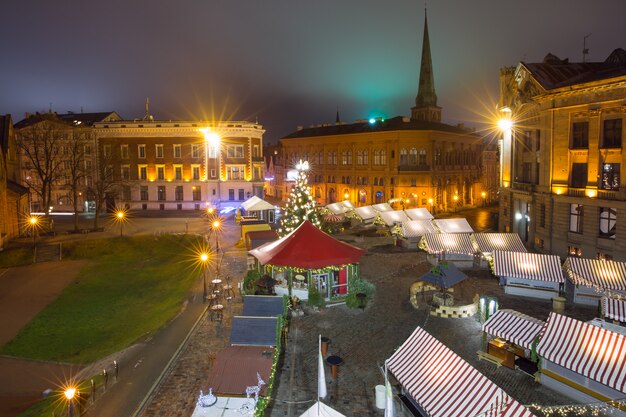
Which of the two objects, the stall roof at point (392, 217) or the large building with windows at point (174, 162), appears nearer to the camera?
the stall roof at point (392, 217)

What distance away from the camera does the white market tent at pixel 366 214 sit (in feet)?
154

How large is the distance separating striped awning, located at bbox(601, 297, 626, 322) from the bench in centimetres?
578

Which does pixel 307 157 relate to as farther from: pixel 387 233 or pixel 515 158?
pixel 515 158

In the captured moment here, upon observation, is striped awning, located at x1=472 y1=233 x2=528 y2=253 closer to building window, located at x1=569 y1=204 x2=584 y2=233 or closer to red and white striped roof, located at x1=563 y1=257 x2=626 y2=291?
building window, located at x1=569 y1=204 x2=584 y2=233

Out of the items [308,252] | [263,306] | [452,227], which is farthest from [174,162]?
[263,306]

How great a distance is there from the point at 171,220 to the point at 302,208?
1039 inches

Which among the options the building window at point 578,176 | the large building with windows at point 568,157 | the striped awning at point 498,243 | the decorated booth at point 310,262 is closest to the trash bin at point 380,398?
the decorated booth at point 310,262

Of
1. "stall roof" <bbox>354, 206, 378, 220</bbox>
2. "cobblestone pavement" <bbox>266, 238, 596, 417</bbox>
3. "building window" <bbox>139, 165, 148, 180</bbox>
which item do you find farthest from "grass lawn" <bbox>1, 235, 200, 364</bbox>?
"building window" <bbox>139, 165, 148, 180</bbox>

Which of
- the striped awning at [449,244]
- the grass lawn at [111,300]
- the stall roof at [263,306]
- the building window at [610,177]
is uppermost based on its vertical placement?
the building window at [610,177]

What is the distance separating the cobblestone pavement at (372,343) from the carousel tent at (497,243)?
3.04 meters

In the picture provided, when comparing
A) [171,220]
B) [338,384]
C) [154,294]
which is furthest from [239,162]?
[338,384]

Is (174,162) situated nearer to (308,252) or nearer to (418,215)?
(418,215)

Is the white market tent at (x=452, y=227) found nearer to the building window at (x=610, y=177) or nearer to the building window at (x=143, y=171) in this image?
the building window at (x=610, y=177)

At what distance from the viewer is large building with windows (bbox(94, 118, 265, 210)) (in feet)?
199
